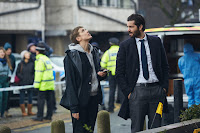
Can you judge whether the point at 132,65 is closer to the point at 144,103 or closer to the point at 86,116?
the point at 144,103

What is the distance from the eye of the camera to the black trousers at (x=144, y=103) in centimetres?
602

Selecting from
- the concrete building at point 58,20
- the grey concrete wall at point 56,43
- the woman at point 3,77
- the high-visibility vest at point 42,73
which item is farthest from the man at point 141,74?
the grey concrete wall at point 56,43

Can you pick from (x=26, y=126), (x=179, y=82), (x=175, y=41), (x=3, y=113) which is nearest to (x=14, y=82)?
(x=3, y=113)

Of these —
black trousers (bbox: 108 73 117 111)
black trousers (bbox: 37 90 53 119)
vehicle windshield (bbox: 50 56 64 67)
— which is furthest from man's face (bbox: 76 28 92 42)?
vehicle windshield (bbox: 50 56 64 67)

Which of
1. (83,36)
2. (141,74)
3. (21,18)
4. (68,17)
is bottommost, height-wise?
(141,74)

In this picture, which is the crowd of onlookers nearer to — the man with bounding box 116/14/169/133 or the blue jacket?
the blue jacket

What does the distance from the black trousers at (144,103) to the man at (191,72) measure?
3.33m

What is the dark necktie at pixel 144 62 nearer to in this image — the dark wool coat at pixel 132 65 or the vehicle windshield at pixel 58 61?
the dark wool coat at pixel 132 65

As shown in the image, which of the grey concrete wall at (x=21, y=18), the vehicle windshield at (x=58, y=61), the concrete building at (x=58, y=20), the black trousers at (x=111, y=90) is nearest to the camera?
the black trousers at (x=111, y=90)

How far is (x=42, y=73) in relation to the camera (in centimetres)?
1123

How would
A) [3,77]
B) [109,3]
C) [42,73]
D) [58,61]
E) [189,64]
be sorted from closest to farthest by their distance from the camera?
[189,64] → [42,73] → [3,77] → [58,61] → [109,3]

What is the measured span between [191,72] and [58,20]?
2523 centimetres

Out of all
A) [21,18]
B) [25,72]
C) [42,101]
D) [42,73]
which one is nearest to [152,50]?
[42,73]

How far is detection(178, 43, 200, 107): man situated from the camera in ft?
30.6
